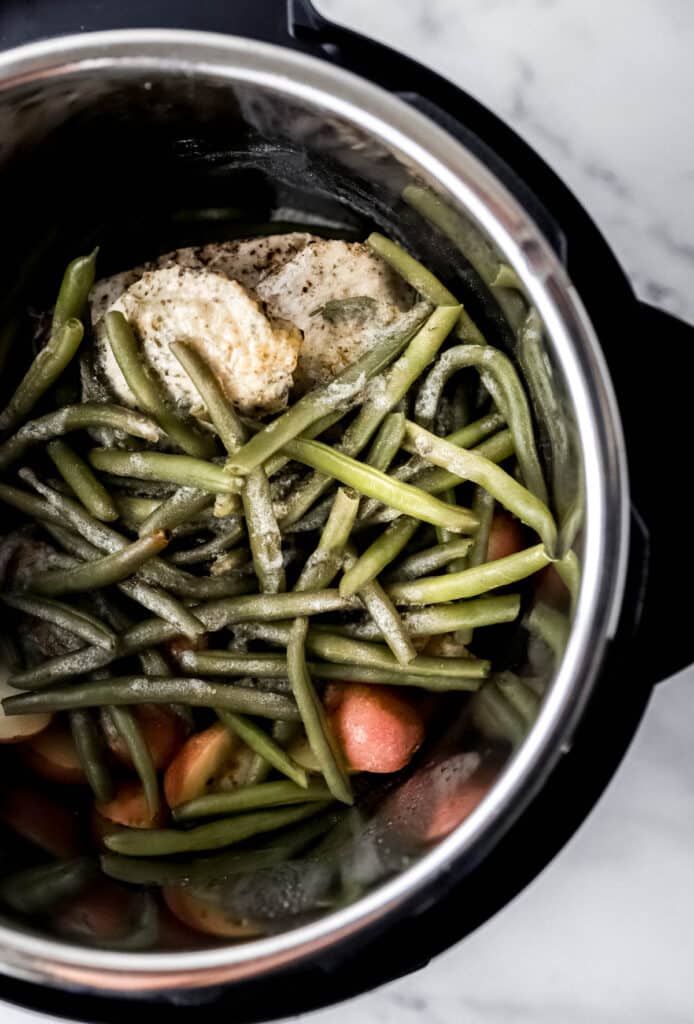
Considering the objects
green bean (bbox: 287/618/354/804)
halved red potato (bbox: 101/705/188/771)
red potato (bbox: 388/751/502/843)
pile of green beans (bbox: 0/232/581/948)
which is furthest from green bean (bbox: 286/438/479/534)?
halved red potato (bbox: 101/705/188/771)

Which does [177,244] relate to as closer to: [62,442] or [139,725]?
[62,442]

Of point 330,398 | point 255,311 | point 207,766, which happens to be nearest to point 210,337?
point 255,311

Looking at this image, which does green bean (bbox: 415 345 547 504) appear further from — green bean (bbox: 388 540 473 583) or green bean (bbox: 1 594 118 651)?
green bean (bbox: 1 594 118 651)

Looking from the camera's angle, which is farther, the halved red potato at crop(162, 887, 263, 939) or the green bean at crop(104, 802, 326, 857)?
the green bean at crop(104, 802, 326, 857)

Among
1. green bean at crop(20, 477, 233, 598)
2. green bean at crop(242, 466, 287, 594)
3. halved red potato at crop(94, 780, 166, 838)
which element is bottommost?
halved red potato at crop(94, 780, 166, 838)

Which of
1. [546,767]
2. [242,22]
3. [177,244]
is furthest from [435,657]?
[242,22]

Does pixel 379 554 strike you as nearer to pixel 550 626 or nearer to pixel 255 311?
pixel 550 626
